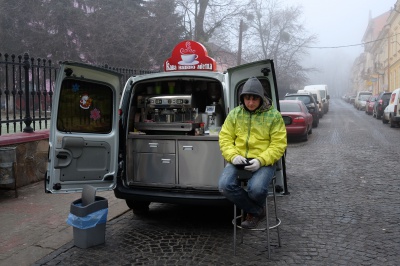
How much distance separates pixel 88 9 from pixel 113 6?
334 centimetres

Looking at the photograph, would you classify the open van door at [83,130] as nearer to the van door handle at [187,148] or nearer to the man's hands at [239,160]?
the van door handle at [187,148]

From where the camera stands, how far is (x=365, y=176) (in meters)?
8.05

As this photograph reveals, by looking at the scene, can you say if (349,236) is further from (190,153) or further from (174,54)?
(174,54)

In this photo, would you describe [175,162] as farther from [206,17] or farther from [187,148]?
[206,17]

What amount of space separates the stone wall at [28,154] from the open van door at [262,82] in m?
3.93

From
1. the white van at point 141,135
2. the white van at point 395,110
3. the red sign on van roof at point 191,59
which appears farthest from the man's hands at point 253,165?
the white van at point 395,110

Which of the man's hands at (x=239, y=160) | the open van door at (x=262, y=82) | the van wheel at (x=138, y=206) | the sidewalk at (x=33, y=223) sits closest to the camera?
the man's hands at (x=239, y=160)

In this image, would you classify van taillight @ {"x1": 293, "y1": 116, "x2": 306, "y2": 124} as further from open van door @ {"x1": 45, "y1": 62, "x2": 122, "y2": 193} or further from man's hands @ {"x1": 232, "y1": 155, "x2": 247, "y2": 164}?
man's hands @ {"x1": 232, "y1": 155, "x2": 247, "y2": 164}

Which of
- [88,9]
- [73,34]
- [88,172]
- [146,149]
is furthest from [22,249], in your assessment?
[88,9]

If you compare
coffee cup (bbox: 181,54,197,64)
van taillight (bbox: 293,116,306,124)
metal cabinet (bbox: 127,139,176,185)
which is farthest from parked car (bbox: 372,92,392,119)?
metal cabinet (bbox: 127,139,176,185)

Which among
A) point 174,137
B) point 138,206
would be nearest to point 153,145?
point 174,137

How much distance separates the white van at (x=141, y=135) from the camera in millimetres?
4715

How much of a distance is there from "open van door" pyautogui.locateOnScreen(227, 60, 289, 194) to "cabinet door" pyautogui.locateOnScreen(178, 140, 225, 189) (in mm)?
642

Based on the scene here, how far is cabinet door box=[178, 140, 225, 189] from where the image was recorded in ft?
16.1
